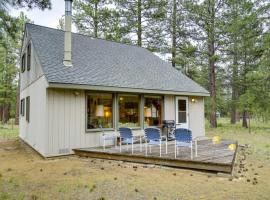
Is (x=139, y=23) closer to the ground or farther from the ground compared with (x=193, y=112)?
farther from the ground

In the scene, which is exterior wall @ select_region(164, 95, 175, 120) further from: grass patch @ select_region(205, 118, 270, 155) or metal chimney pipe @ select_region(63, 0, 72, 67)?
metal chimney pipe @ select_region(63, 0, 72, 67)

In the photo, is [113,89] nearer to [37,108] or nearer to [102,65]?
[102,65]

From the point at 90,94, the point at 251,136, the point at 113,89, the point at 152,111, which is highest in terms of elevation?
the point at 113,89

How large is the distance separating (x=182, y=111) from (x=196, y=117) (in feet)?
3.85

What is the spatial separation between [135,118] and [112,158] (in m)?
2.98

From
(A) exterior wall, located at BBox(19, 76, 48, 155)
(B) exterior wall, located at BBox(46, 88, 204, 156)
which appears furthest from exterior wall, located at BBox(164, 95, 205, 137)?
(A) exterior wall, located at BBox(19, 76, 48, 155)

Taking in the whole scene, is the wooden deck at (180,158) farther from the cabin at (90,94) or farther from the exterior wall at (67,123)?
the cabin at (90,94)

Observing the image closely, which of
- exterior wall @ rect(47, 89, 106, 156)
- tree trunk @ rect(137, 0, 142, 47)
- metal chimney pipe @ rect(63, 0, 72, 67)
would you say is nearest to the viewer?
exterior wall @ rect(47, 89, 106, 156)

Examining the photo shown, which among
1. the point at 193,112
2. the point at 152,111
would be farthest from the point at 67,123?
the point at 193,112

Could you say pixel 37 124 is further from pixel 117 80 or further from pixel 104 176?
pixel 104 176

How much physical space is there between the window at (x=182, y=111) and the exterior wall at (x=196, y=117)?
0.41 m

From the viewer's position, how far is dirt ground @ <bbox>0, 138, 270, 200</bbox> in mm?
Answer: 4648

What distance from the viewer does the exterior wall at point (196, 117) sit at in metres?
12.5

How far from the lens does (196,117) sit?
12758mm
